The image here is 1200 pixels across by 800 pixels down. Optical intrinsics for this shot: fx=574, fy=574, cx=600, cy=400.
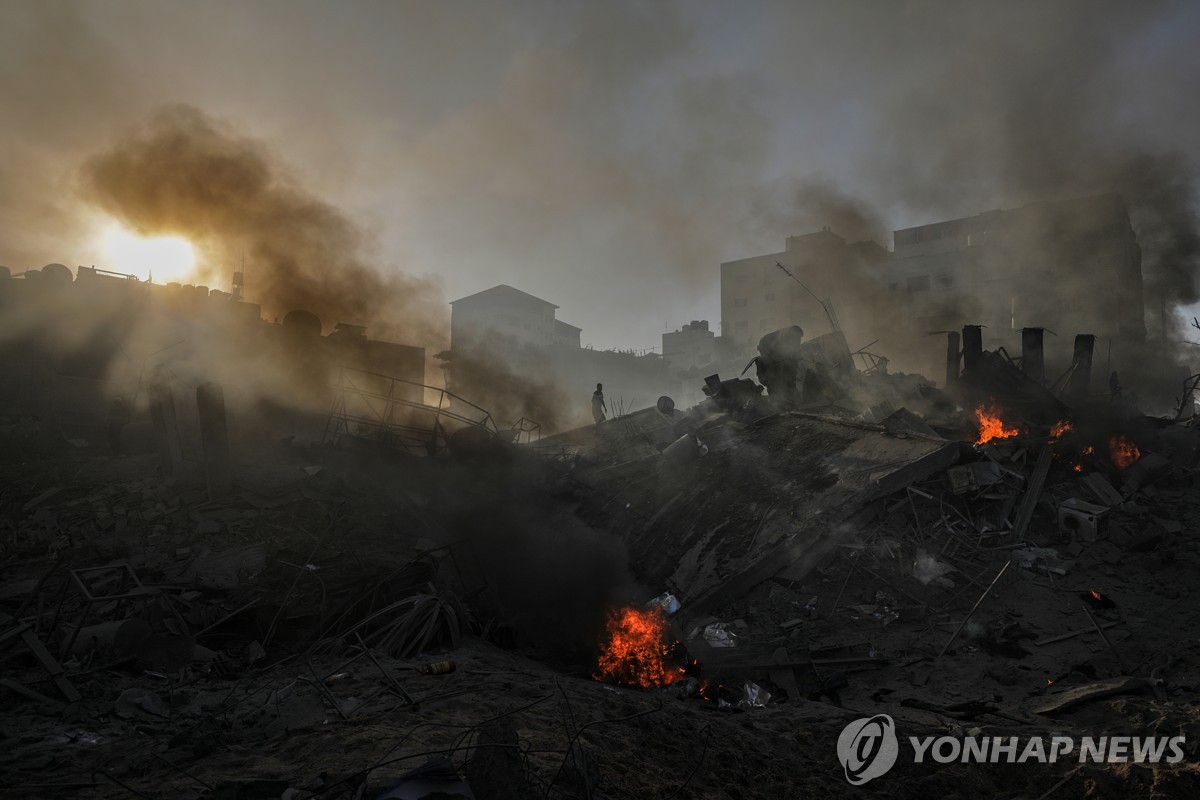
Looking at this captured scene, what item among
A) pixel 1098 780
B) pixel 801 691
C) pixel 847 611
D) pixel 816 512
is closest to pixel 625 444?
pixel 816 512

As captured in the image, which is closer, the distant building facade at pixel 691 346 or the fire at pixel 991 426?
the fire at pixel 991 426

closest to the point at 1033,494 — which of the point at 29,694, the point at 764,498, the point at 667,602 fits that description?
the point at 764,498

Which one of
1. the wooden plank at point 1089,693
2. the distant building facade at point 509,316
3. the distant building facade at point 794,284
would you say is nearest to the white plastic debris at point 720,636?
the wooden plank at point 1089,693

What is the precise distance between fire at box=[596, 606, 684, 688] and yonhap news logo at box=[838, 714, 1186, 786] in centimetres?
247

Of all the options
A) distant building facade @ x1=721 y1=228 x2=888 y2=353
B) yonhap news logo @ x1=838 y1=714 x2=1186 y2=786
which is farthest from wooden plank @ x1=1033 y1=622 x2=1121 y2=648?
distant building facade @ x1=721 y1=228 x2=888 y2=353

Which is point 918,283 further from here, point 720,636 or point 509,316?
point 720,636

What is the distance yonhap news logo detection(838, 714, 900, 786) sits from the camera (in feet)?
15.2

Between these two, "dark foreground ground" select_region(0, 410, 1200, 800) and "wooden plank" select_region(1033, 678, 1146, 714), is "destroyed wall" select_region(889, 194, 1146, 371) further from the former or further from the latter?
"wooden plank" select_region(1033, 678, 1146, 714)

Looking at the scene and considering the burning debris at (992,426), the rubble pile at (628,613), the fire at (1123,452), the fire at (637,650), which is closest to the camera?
the rubble pile at (628,613)

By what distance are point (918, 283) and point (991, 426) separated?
37.4 m

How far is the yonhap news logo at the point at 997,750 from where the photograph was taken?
4320mm

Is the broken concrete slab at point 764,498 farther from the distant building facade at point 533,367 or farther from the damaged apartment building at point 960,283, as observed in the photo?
the distant building facade at point 533,367

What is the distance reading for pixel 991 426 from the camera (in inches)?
473

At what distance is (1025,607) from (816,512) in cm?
278
